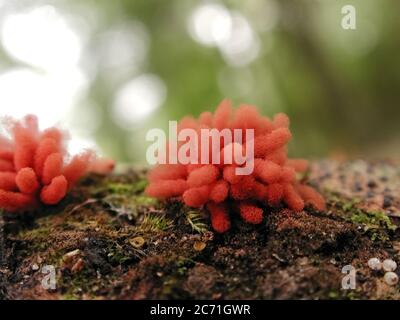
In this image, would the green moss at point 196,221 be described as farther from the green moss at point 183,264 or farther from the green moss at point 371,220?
the green moss at point 371,220

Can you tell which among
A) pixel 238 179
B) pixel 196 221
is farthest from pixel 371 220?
pixel 196 221

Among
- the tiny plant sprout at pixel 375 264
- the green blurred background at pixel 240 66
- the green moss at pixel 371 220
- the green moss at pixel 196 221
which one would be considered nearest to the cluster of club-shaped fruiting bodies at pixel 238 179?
the green moss at pixel 196 221

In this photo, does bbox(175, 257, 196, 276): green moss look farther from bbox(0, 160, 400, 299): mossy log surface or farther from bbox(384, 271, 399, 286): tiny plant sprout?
bbox(384, 271, 399, 286): tiny plant sprout

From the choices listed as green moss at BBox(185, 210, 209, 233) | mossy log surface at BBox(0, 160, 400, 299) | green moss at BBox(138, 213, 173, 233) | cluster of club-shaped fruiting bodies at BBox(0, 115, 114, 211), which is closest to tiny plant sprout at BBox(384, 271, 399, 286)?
mossy log surface at BBox(0, 160, 400, 299)

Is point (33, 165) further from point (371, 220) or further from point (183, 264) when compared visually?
point (371, 220)

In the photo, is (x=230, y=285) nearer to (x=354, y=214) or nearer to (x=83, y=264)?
(x=83, y=264)
